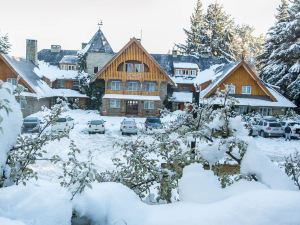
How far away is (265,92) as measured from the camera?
40.2 metres

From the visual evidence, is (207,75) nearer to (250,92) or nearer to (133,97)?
(250,92)

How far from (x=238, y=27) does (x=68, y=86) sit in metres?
51.2

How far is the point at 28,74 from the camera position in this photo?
41.0 metres

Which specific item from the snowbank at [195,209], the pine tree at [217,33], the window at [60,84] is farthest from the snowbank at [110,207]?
the pine tree at [217,33]

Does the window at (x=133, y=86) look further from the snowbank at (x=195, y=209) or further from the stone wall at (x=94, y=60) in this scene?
the snowbank at (x=195, y=209)

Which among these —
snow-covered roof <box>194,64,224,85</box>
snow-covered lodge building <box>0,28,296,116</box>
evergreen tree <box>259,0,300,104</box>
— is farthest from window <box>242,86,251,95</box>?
snow-covered roof <box>194,64,224,85</box>

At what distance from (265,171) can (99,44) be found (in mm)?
48130

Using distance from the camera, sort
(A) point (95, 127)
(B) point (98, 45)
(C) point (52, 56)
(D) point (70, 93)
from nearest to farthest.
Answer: (A) point (95, 127) < (D) point (70, 93) < (B) point (98, 45) < (C) point (52, 56)

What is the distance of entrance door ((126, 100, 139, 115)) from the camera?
44094 millimetres

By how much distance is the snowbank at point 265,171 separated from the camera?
149 inches

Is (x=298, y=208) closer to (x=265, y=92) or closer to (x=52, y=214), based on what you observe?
(x=52, y=214)

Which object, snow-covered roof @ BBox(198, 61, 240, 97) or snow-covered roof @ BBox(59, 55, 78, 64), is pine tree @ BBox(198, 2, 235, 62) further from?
snow-covered roof @ BBox(59, 55, 78, 64)

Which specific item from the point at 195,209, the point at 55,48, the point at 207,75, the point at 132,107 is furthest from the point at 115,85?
the point at 195,209

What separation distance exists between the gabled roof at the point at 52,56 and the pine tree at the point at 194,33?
24836 millimetres
